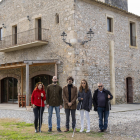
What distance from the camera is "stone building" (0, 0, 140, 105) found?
1352 cm

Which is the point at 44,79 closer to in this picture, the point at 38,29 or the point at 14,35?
the point at 38,29

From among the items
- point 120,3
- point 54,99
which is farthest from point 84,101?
point 120,3

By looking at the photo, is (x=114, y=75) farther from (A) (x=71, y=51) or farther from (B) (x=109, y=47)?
(A) (x=71, y=51)

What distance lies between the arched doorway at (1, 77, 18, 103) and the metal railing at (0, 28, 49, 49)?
2719 mm

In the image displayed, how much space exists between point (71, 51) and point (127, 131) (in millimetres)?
7458

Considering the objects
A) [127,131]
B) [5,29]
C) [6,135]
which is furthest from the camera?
[5,29]

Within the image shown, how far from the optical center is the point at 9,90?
18.2m

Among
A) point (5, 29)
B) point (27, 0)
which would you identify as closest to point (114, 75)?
point (27, 0)

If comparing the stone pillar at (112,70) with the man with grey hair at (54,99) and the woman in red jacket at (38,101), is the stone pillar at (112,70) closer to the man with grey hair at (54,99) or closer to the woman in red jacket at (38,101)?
the man with grey hair at (54,99)

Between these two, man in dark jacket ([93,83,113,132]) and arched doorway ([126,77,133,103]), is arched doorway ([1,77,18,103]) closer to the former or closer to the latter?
arched doorway ([126,77,133,103])

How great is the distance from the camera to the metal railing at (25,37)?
14.9 meters

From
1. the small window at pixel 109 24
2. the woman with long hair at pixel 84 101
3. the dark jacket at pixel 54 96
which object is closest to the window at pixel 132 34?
the small window at pixel 109 24

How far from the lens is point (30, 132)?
6.42 meters

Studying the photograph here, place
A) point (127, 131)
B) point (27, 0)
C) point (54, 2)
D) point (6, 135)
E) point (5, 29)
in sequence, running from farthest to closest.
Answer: point (5, 29)
point (27, 0)
point (54, 2)
point (127, 131)
point (6, 135)
